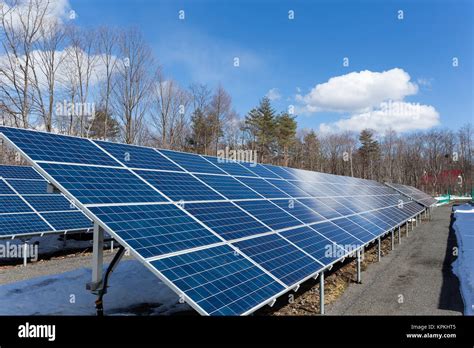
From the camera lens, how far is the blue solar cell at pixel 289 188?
15945 mm

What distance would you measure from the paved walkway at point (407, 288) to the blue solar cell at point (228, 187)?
186 inches

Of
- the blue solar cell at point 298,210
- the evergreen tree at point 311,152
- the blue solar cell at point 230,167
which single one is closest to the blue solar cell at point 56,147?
the blue solar cell at point 230,167

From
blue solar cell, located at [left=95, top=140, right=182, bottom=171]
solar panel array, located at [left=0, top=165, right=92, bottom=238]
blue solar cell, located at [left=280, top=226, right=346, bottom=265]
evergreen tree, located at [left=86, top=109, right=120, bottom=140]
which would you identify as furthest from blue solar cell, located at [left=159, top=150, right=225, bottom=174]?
evergreen tree, located at [left=86, top=109, right=120, bottom=140]

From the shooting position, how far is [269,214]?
11367 millimetres

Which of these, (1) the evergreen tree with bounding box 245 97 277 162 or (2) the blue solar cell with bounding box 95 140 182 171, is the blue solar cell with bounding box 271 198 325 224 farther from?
(1) the evergreen tree with bounding box 245 97 277 162

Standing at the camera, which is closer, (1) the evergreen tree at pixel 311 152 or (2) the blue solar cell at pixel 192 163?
(2) the blue solar cell at pixel 192 163

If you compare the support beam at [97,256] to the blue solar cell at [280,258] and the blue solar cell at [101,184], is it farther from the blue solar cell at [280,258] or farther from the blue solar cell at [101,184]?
the blue solar cell at [280,258]

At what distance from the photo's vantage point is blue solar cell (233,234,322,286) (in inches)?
307

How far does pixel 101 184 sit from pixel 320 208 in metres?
10.8

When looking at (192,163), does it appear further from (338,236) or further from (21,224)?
(21,224)

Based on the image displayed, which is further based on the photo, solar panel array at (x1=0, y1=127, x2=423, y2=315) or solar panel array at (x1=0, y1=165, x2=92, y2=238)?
solar panel array at (x1=0, y1=165, x2=92, y2=238)

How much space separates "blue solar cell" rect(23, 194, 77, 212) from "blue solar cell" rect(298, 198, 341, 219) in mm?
14403
